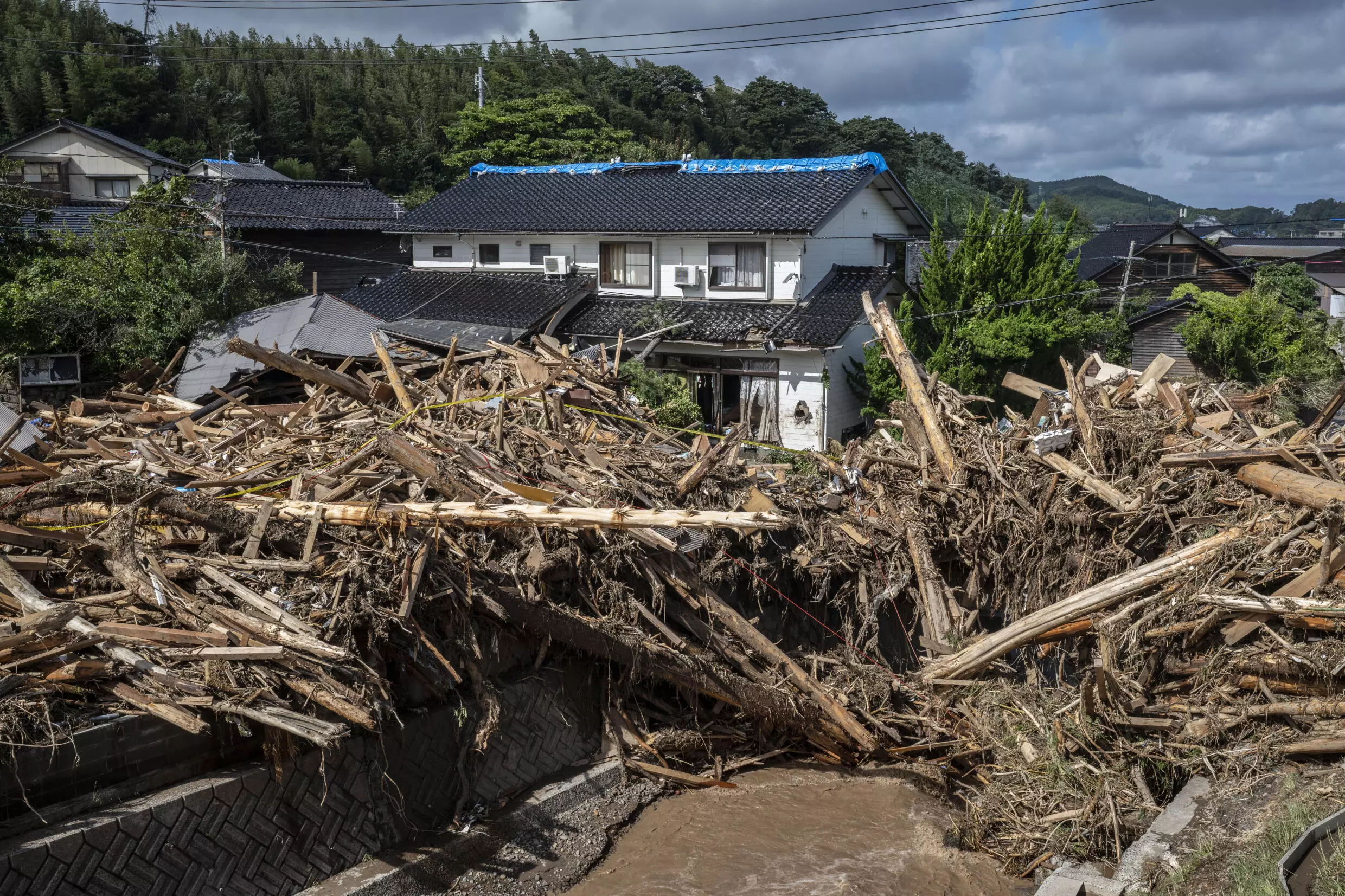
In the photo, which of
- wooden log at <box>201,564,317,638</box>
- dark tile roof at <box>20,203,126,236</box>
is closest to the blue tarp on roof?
dark tile roof at <box>20,203,126,236</box>

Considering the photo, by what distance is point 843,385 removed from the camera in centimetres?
2081

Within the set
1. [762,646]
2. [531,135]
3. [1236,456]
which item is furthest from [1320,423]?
[531,135]

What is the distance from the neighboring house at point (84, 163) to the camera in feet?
102

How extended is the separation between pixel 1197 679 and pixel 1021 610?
235 cm

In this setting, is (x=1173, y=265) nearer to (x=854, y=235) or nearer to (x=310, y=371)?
(x=854, y=235)

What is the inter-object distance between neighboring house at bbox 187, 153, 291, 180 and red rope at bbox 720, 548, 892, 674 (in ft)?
82.5

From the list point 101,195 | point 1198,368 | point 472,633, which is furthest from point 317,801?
point 101,195

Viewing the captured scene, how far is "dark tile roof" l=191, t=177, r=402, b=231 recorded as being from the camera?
27.1m

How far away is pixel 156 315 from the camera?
654 inches

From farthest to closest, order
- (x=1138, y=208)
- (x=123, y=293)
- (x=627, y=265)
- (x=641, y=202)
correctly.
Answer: (x=1138, y=208), (x=641, y=202), (x=627, y=265), (x=123, y=293)

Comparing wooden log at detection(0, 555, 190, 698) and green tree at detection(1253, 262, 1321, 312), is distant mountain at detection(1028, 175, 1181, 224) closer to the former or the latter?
green tree at detection(1253, 262, 1321, 312)

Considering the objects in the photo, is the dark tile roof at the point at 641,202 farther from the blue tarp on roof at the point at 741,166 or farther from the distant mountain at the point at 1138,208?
the distant mountain at the point at 1138,208

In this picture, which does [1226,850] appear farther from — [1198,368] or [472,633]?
[1198,368]

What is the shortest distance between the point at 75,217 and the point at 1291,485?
88.7 feet
